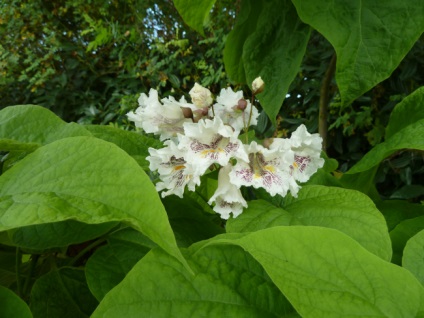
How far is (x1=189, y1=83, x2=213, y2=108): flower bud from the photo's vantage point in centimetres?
61

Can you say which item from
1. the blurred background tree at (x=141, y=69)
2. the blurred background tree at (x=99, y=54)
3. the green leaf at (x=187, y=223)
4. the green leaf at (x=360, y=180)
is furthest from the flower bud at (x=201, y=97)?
the blurred background tree at (x=99, y=54)

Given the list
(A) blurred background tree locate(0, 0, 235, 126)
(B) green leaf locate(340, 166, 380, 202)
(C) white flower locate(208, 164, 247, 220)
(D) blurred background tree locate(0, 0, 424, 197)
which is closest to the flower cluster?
(C) white flower locate(208, 164, 247, 220)

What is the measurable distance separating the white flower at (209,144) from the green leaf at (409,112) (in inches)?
9.3

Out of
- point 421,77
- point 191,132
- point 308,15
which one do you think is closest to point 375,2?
point 308,15

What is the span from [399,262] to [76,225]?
31cm

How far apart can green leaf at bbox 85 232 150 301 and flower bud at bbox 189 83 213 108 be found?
Answer: 207mm

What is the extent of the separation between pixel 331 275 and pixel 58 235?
26 cm

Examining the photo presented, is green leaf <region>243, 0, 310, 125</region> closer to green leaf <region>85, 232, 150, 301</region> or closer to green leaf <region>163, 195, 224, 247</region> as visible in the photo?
green leaf <region>163, 195, 224, 247</region>

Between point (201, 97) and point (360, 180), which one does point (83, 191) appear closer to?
point (201, 97)

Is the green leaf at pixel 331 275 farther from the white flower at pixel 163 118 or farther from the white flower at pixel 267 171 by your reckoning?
the white flower at pixel 163 118

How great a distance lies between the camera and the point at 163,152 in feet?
1.88

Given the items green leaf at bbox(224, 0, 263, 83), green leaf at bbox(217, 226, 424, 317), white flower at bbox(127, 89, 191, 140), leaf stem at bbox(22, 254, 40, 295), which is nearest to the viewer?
green leaf at bbox(217, 226, 424, 317)

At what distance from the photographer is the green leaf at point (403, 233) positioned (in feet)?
1.66

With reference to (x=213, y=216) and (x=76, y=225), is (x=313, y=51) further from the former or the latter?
(x=76, y=225)
